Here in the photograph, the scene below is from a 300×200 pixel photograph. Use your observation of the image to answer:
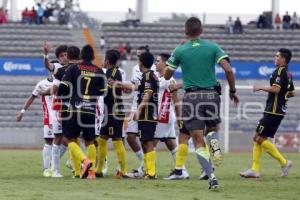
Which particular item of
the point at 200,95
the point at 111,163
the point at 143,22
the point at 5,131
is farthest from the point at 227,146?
the point at 200,95

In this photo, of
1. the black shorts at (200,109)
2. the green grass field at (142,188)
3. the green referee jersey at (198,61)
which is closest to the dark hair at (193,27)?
the green referee jersey at (198,61)

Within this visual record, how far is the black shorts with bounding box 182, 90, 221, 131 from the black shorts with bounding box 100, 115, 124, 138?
131 inches

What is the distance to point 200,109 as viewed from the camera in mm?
13258

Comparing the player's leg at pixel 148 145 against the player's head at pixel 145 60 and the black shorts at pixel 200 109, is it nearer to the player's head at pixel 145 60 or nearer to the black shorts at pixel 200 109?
the player's head at pixel 145 60

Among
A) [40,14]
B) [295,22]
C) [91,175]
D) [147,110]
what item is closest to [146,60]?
[147,110]

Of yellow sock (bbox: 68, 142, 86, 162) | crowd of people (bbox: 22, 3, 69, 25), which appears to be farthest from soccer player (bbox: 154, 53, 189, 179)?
crowd of people (bbox: 22, 3, 69, 25)

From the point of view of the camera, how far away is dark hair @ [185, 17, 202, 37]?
13312mm

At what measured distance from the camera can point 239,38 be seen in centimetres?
4562

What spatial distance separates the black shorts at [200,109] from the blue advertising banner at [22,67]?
87.6 ft

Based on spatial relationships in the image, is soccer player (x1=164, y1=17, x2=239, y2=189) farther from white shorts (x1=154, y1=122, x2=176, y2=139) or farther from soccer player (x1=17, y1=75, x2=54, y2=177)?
white shorts (x1=154, y1=122, x2=176, y2=139)

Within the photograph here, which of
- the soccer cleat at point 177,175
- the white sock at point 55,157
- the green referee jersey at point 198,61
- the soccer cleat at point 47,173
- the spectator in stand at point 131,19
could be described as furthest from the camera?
the spectator in stand at point 131,19

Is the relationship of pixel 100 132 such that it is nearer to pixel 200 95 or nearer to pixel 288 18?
pixel 200 95

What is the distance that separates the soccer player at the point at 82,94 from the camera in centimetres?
1547

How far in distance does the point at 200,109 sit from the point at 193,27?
120cm
